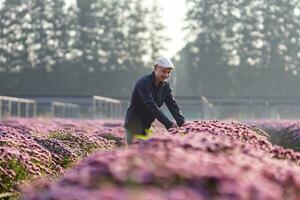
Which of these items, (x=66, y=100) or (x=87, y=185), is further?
(x=66, y=100)

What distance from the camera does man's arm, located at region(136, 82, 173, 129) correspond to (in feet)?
32.7

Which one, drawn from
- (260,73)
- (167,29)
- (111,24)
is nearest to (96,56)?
(111,24)

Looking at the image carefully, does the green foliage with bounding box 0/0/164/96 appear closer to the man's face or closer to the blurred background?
the blurred background

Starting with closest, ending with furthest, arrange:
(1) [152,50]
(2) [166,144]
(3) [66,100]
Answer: (2) [166,144], (3) [66,100], (1) [152,50]

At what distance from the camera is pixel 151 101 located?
32.9 feet

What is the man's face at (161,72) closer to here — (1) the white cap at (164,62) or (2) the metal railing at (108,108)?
(1) the white cap at (164,62)

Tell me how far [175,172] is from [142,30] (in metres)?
78.6

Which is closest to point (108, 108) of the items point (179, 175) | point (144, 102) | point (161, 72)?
point (144, 102)

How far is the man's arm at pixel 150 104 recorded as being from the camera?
32.7 ft

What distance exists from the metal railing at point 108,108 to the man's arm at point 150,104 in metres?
41.8

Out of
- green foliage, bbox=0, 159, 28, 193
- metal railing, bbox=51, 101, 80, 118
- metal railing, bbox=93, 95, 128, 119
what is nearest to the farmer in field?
green foliage, bbox=0, 159, 28, 193

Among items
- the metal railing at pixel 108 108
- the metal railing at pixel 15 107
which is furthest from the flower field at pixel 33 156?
the metal railing at pixel 108 108

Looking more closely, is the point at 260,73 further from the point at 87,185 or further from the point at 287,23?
the point at 87,185

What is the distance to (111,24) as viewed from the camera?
80.9 meters
